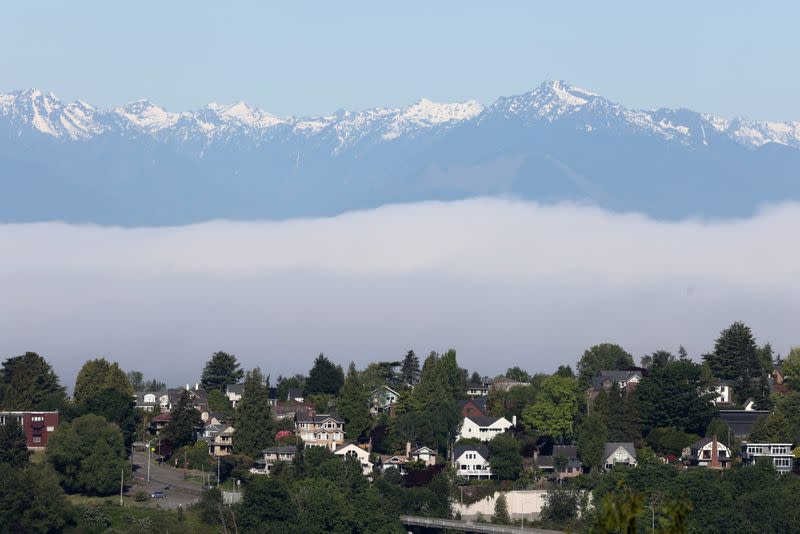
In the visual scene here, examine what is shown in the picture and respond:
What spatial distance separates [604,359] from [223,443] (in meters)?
54.5

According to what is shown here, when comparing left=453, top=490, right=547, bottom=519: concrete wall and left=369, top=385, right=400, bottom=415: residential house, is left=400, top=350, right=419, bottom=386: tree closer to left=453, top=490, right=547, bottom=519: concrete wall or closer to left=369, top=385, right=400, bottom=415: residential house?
left=369, top=385, right=400, bottom=415: residential house

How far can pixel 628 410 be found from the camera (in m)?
122

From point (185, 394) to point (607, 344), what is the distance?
5771 cm

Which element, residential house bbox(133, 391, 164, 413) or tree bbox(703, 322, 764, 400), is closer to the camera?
tree bbox(703, 322, 764, 400)

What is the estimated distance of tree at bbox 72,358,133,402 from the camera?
140 meters

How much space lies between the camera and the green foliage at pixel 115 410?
414ft

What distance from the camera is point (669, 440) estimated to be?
119500mm

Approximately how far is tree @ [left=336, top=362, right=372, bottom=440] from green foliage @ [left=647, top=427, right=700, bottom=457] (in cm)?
2411

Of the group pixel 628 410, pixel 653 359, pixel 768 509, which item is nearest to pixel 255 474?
pixel 628 410

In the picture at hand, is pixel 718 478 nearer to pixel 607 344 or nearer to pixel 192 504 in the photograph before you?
pixel 192 504

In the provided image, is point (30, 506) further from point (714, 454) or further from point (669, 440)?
point (714, 454)

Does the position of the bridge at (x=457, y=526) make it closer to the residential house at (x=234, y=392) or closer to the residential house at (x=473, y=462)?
the residential house at (x=473, y=462)

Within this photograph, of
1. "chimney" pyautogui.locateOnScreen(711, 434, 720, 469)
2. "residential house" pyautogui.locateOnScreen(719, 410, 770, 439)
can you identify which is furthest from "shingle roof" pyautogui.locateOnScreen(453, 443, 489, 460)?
"residential house" pyautogui.locateOnScreen(719, 410, 770, 439)

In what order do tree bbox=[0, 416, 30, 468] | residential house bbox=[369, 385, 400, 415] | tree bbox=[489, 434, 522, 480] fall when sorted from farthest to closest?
residential house bbox=[369, 385, 400, 415] → tree bbox=[489, 434, 522, 480] → tree bbox=[0, 416, 30, 468]
